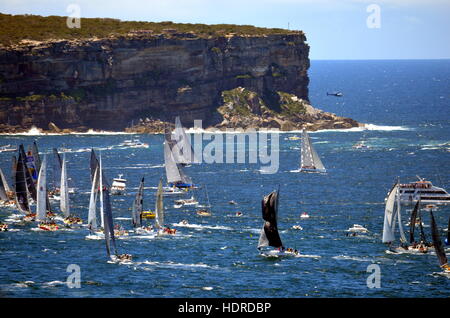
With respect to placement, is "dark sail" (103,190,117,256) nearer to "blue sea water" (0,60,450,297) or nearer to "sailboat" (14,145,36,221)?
"blue sea water" (0,60,450,297)

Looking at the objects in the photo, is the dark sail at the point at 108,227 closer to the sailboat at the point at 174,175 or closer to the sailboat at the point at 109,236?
the sailboat at the point at 109,236

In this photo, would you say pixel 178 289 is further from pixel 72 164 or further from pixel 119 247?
pixel 72 164

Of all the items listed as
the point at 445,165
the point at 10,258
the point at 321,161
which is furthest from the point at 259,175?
the point at 10,258

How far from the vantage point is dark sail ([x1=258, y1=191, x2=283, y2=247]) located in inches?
4131

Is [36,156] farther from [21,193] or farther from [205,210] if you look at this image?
[205,210]

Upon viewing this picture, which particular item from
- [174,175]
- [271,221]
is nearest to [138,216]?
[271,221]

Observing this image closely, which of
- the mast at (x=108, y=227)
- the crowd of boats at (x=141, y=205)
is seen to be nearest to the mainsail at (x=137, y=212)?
the crowd of boats at (x=141, y=205)

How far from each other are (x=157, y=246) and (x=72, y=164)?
72563 millimetres

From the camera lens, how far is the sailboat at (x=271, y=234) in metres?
105

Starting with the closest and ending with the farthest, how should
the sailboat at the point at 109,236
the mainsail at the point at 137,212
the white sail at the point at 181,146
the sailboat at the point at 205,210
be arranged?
1. the sailboat at the point at 109,236
2. the mainsail at the point at 137,212
3. the sailboat at the point at 205,210
4. the white sail at the point at 181,146

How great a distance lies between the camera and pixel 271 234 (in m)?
105

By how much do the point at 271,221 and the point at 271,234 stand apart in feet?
4.64

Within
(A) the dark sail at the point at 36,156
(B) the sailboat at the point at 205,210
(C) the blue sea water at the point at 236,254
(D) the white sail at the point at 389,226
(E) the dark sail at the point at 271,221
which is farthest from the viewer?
(A) the dark sail at the point at 36,156

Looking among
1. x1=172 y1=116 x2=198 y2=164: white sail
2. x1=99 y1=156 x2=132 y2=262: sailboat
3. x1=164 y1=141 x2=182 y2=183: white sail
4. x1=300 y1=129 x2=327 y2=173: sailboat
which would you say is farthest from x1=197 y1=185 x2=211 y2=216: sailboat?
x1=300 y1=129 x2=327 y2=173: sailboat
